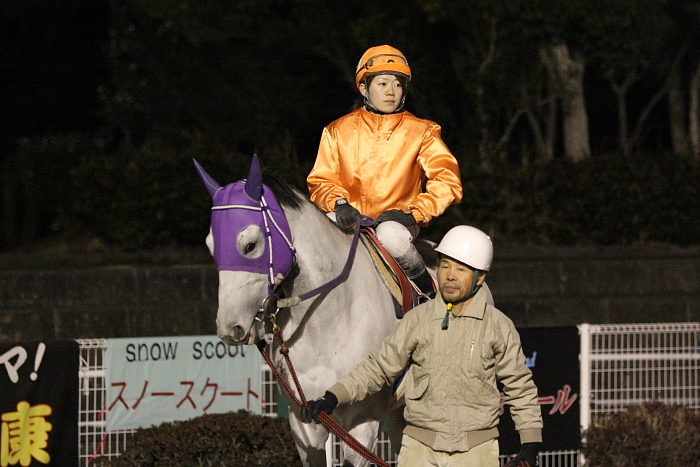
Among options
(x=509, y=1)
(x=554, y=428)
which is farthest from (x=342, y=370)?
(x=509, y=1)

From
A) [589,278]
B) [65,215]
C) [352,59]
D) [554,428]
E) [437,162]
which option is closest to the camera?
[437,162]

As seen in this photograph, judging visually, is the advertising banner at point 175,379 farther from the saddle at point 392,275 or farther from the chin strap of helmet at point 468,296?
the chin strap of helmet at point 468,296

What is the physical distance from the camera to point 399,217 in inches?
206

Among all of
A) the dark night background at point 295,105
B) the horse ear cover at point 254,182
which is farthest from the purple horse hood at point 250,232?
the dark night background at point 295,105

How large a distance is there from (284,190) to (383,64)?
97cm

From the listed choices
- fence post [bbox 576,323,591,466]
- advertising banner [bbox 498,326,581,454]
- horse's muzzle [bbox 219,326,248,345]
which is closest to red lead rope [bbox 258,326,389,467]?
horse's muzzle [bbox 219,326,248,345]

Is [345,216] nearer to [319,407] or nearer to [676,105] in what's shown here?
[319,407]

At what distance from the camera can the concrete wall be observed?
11.0 meters

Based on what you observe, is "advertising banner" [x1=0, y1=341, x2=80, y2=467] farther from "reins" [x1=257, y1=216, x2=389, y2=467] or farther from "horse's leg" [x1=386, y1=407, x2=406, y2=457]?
"horse's leg" [x1=386, y1=407, x2=406, y2=457]

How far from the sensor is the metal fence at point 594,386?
6.82 m

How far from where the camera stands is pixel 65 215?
46.2 ft

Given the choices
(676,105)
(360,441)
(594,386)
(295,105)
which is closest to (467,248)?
(360,441)

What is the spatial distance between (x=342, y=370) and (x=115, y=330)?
6624mm

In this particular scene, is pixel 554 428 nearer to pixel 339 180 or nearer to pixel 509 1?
pixel 339 180
